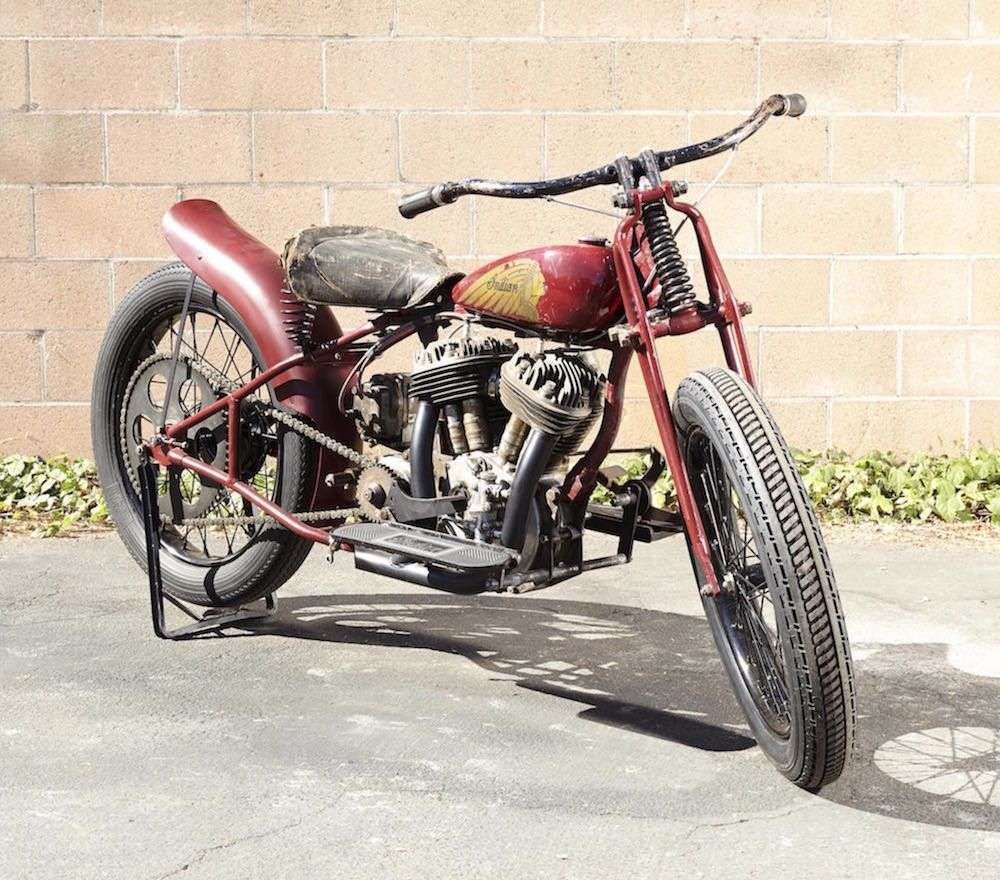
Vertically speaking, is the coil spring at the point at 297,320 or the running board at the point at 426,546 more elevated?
the coil spring at the point at 297,320

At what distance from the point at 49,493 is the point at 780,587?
13.8 ft

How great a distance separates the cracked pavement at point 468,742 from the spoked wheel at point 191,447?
0.72ft

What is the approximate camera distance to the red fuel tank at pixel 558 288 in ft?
12.1

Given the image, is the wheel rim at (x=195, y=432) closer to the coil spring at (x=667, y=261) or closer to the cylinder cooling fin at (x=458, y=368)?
the cylinder cooling fin at (x=458, y=368)

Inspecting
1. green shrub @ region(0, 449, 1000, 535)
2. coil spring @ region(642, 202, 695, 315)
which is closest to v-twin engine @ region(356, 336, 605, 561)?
coil spring @ region(642, 202, 695, 315)

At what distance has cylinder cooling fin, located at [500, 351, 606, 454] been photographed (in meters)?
3.69

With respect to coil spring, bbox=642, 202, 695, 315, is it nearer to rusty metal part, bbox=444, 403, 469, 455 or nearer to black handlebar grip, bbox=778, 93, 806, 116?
black handlebar grip, bbox=778, 93, 806, 116

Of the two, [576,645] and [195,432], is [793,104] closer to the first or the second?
[576,645]

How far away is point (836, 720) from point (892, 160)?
393 cm

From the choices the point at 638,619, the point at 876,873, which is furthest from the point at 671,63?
the point at 876,873

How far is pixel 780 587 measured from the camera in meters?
3.13

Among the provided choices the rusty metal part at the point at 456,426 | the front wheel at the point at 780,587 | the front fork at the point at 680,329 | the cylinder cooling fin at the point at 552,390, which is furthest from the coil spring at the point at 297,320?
the front wheel at the point at 780,587

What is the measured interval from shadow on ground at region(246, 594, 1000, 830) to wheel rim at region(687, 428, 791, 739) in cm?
21

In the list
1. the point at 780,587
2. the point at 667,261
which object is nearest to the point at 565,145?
the point at 667,261
